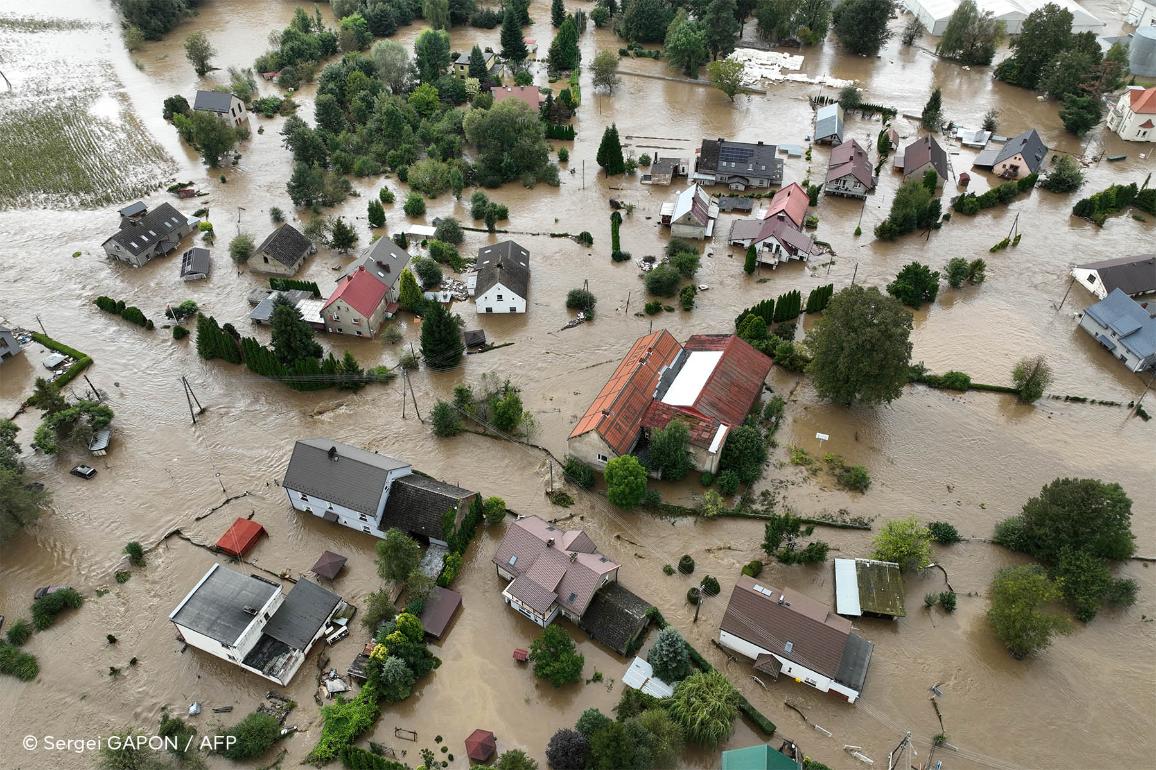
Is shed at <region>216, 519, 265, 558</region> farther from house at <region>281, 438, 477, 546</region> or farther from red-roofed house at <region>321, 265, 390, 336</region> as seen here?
red-roofed house at <region>321, 265, 390, 336</region>

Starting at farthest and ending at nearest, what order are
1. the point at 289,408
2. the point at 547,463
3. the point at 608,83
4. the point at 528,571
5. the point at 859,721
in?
the point at 608,83 < the point at 289,408 < the point at 547,463 < the point at 528,571 < the point at 859,721

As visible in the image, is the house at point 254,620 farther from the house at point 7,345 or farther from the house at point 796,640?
the house at point 7,345

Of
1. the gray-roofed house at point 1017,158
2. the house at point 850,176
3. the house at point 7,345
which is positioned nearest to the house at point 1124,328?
the house at point 850,176

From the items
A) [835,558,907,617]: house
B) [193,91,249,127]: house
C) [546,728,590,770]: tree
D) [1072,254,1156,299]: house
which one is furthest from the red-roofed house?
[1072,254,1156,299]: house

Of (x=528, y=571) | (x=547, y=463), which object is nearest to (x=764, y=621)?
Answer: (x=528, y=571)

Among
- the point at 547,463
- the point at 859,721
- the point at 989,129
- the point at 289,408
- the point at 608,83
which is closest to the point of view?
the point at 859,721

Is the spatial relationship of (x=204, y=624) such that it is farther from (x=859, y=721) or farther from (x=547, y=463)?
(x=859, y=721)
